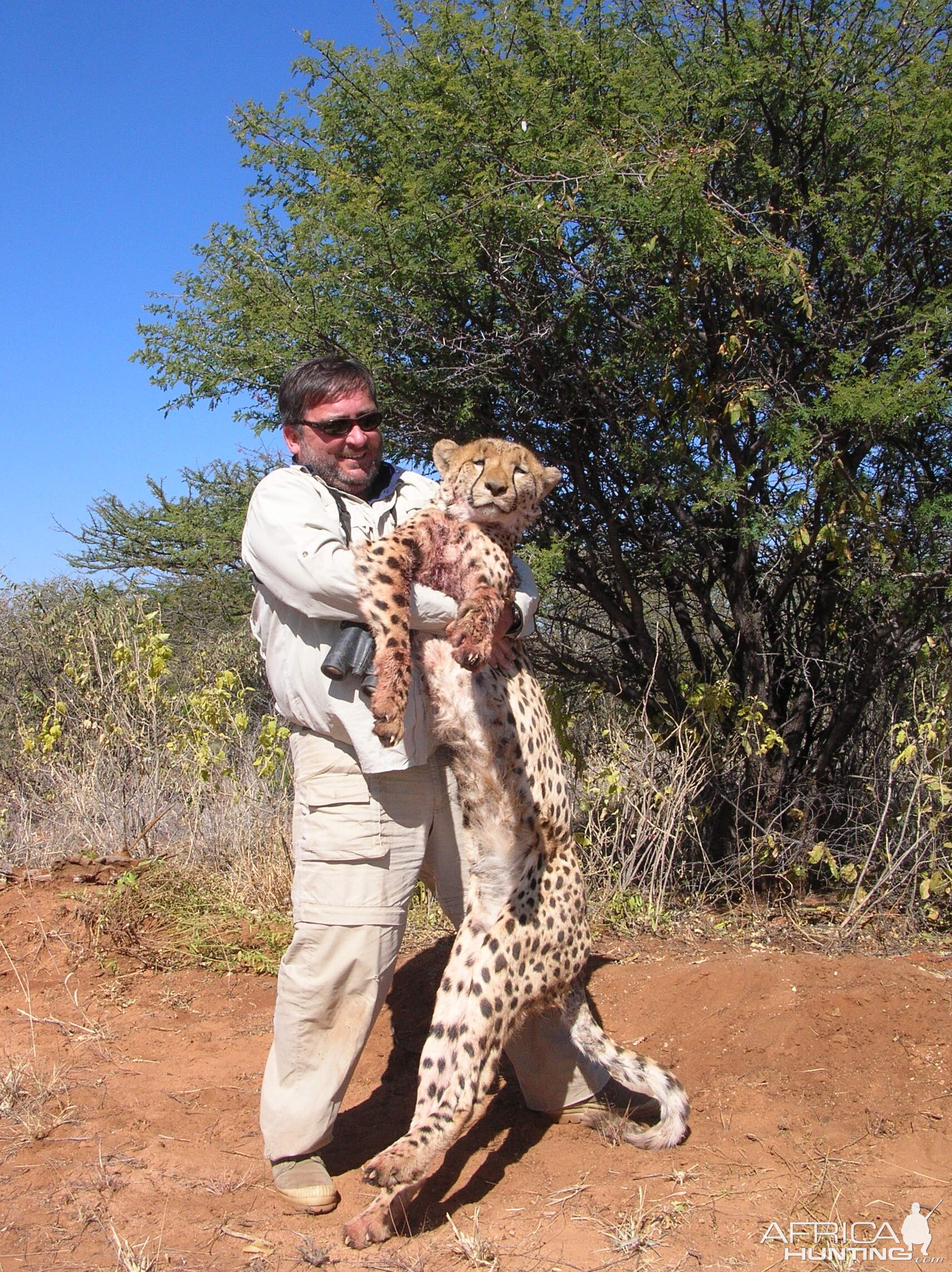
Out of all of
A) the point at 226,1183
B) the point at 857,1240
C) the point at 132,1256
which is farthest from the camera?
the point at 226,1183

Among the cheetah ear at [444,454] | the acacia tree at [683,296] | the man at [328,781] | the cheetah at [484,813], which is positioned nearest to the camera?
the cheetah at [484,813]

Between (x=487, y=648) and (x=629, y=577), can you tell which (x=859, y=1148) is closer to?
(x=487, y=648)

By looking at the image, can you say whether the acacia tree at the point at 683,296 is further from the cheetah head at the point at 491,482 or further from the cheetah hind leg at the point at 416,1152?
the cheetah hind leg at the point at 416,1152

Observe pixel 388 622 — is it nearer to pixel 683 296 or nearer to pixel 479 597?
pixel 479 597

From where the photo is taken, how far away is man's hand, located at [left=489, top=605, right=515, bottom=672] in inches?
115

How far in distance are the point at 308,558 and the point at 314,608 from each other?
137 millimetres

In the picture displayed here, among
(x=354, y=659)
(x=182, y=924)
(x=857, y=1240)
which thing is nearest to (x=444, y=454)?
(x=354, y=659)

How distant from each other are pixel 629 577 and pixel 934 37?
284cm

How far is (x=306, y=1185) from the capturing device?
2.85 metres

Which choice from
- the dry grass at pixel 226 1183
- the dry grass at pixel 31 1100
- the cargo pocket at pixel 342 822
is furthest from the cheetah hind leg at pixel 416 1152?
the dry grass at pixel 31 1100

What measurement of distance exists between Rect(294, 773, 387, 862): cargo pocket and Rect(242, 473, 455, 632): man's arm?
1.54 feet

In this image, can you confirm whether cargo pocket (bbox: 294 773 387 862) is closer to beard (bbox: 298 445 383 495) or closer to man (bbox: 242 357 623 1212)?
man (bbox: 242 357 623 1212)

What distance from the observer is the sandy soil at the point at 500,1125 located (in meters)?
2.67

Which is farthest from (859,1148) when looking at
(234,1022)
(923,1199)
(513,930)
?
(234,1022)
